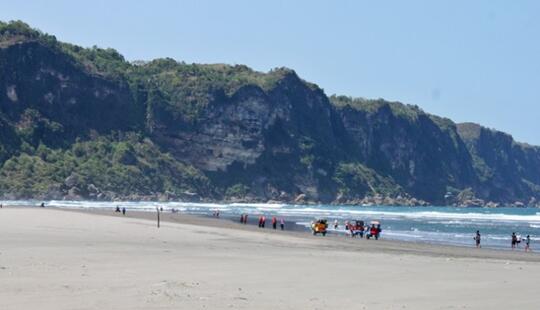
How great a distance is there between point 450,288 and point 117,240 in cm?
1522

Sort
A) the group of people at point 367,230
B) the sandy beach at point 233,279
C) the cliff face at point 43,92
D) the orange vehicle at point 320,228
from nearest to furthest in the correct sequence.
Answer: the sandy beach at point 233,279 < the group of people at point 367,230 < the orange vehicle at point 320,228 < the cliff face at point 43,92

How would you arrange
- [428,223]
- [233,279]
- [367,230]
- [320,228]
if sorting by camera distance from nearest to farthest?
[233,279] < [367,230] < [320,228] < [428,223]

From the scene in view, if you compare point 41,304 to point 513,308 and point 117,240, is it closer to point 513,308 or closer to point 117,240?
point 513,308

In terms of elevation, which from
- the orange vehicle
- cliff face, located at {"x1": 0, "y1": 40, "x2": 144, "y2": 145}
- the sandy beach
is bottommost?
the sandy beach

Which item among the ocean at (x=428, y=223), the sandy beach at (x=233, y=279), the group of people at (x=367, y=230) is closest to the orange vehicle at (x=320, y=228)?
the group of people at (x=367, y=230)

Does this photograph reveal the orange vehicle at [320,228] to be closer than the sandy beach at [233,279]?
No

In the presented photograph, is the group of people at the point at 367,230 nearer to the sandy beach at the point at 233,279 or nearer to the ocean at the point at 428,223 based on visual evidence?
the ocean at the point at 428,223

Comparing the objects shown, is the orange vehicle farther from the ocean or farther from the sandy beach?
the sandy beach

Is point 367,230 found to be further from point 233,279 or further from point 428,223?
point 428,223

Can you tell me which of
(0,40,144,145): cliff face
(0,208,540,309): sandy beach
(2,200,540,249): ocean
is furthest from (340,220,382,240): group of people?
(0,40,144,145): cliff face

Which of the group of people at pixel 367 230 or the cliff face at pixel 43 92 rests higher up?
the cliff face at pixel 43 92

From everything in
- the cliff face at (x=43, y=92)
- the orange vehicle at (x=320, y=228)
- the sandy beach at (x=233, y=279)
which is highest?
the cliff face at (x=43, y=92)

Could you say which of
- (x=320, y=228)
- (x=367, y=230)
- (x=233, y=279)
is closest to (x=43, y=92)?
(x=320, y=228)

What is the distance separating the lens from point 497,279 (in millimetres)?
22844
